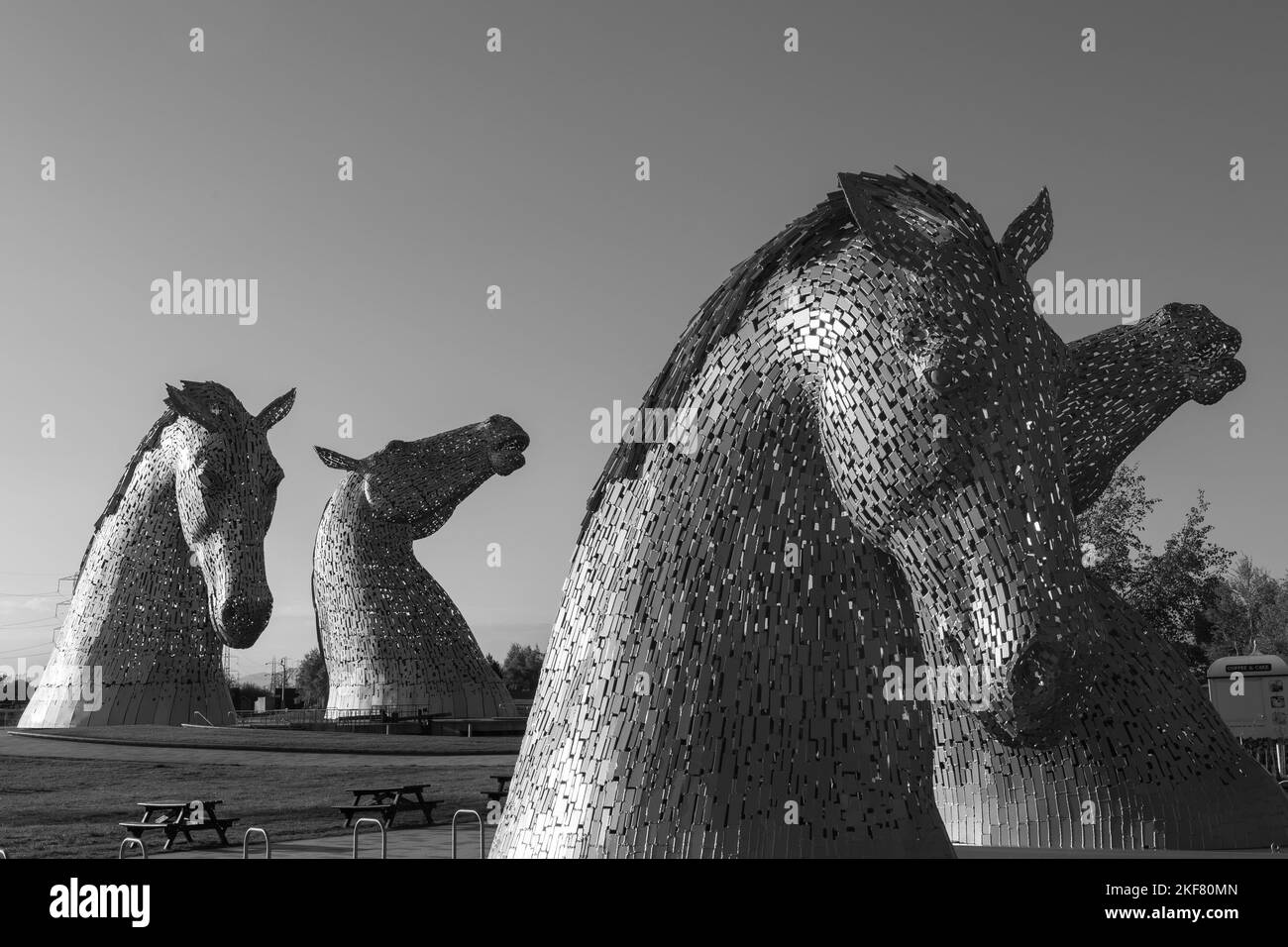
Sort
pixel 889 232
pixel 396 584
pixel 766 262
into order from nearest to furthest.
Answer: pixel 889 232 < pixel 766 262 < pixel 396 584

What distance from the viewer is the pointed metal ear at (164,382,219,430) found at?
38.2 feet

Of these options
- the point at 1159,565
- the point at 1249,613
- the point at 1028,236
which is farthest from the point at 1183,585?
the point at 1249,613

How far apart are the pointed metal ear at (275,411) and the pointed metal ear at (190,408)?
538mm

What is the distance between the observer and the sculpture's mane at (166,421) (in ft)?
39.2

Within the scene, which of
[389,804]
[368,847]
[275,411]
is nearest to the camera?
[368,847]

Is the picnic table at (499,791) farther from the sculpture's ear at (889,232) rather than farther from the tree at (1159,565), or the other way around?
Result: the tree at (1159,565)

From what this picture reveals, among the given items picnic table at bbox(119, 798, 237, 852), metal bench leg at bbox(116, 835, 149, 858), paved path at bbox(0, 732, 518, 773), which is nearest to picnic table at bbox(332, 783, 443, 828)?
picnic table at bbox(119, 798, 237, 852)

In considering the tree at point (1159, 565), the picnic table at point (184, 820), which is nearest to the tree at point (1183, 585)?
the tree at point (1159, 565)

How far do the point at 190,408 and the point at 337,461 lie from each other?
862cm

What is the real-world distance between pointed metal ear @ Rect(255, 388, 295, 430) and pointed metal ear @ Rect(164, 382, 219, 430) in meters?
0.54

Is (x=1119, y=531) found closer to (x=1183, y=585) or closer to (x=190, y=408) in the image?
(x=1183, y=585)

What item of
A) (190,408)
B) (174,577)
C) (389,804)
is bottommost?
(389,804)

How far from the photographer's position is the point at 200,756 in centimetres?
1186
